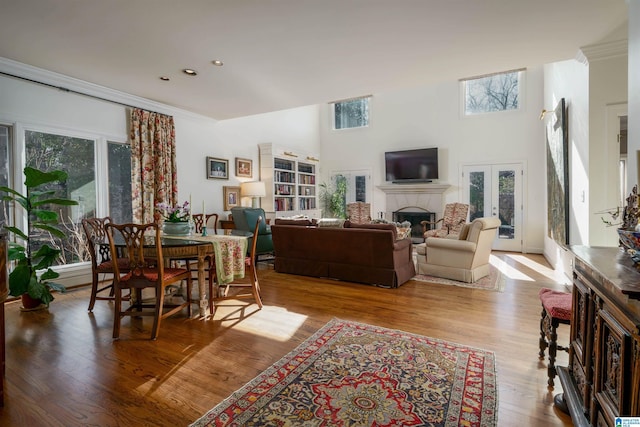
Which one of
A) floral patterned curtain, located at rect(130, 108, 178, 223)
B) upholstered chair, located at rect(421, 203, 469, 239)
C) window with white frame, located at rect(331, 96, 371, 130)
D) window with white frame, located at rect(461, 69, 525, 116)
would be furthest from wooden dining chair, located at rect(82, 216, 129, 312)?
window with white frame, located at rect(461, 69, 525, 116)

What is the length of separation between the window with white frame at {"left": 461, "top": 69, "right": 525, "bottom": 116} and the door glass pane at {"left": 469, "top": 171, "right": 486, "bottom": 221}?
1.45 meters

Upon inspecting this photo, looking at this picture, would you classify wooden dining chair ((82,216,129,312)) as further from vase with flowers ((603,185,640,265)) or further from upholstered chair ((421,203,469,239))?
upholstered chair ((421,203,469,239))

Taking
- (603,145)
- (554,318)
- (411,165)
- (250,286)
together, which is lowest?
(250,286)

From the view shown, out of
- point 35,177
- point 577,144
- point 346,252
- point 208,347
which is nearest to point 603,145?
point 577,144

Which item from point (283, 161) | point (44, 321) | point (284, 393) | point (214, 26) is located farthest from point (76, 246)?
point (283, 161)

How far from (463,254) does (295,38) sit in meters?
3.34

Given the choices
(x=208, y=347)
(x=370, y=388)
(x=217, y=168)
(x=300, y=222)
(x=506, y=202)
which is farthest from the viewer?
(x=506, y=202)

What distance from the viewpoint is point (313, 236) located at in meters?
4.63

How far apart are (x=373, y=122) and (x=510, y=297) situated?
5967mm

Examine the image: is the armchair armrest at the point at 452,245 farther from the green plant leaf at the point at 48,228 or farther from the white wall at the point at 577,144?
the green plant leaf at the point at 48,228

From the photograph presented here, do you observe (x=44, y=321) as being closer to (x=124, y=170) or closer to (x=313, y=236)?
(x=124, y=170)

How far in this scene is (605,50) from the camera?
3123mm

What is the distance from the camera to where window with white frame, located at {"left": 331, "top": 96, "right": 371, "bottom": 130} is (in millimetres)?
8734

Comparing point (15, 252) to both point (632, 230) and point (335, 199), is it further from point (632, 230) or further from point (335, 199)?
point (335, 199)
